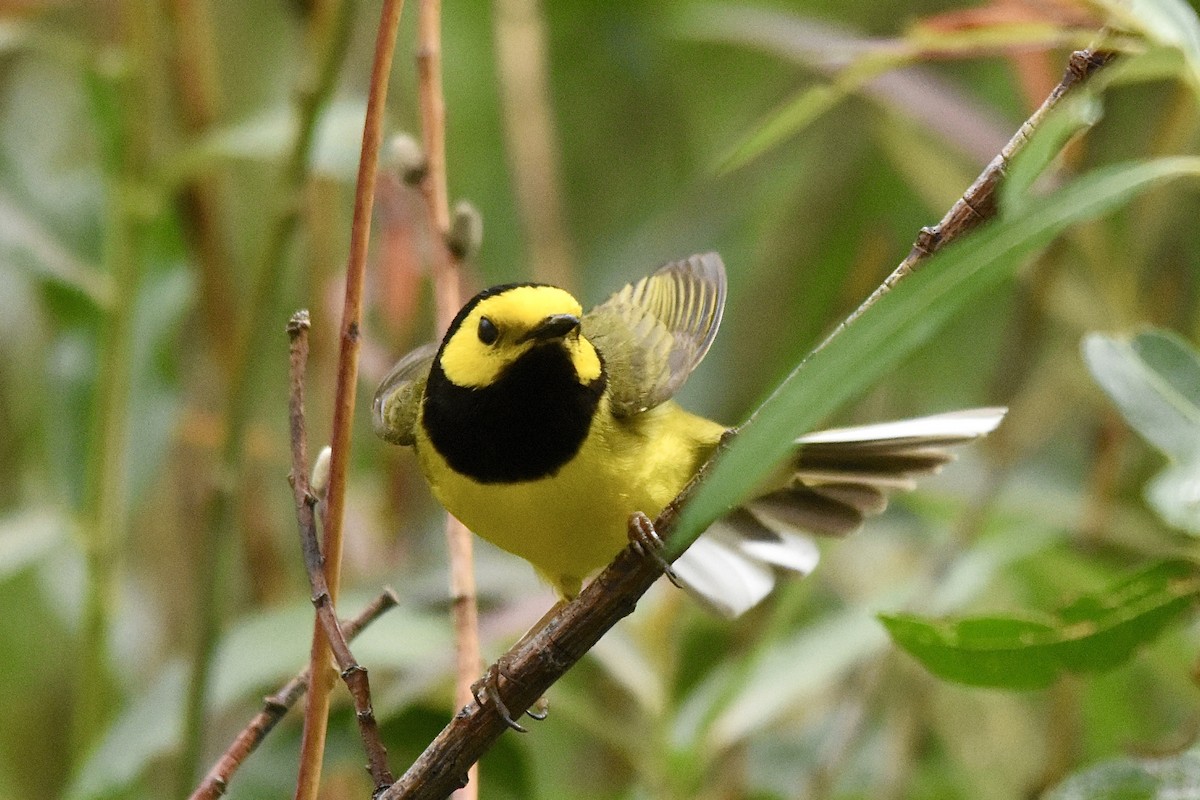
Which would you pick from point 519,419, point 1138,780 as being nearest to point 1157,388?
point 1138,780

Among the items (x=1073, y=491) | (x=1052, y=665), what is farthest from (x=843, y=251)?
(x=1052, y=665)

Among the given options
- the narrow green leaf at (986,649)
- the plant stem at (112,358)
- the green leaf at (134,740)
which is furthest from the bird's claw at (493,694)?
the plant stem at (112,358)

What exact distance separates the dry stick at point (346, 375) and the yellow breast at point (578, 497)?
0.41 meters

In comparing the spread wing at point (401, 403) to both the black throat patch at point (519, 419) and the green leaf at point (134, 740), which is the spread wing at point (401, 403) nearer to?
the black throat patch at point (519, 419)

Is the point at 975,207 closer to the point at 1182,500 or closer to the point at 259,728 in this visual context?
the point at 1182,500

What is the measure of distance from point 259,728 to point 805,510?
627 millimetres

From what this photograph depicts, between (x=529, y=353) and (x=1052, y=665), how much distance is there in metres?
0.45

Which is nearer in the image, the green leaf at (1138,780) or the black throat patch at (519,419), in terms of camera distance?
the green leaf at (1138,780)

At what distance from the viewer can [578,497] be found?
1.04 meters

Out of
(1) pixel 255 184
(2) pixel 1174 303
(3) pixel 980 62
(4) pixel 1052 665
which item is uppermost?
(1) pixel 255 184

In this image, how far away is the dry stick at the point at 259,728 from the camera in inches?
24.9

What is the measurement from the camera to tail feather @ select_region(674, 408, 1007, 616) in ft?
3.69

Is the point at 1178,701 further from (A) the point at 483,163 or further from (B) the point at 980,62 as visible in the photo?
(A) the point at 483,163

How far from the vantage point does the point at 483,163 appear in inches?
94.9
